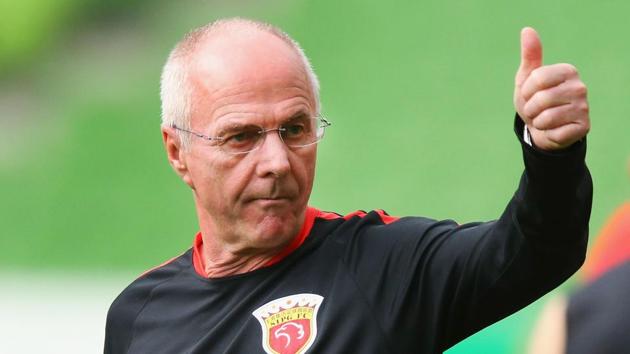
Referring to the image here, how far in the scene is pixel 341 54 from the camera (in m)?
5.03

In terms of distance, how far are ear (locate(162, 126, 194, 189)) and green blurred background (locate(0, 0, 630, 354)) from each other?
2063 millimetres

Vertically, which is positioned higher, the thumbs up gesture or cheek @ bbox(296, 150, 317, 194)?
the thumbs up gesture

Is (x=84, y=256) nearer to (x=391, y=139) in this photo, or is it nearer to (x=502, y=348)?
(x=391, y=139)

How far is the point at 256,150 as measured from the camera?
8.41ft

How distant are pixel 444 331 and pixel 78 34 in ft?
12.1

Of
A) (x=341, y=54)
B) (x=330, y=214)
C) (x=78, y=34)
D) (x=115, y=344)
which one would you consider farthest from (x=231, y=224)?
(x=78, y=34)

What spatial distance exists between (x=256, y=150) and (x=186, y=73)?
1.06ft

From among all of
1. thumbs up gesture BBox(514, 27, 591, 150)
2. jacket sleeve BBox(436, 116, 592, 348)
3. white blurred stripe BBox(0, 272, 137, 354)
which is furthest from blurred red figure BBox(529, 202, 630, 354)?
white blurred stripe BBox(0, 272, 137, 354)

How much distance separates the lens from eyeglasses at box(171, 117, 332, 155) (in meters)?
2.56

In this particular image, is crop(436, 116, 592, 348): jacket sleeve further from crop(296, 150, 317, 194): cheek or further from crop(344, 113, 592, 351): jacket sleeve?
crop(296, 150, 317, 194): cheek

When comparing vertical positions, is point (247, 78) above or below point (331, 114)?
above

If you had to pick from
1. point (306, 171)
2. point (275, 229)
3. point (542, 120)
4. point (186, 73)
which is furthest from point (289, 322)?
point (542, 120)

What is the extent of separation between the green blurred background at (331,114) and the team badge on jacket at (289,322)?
2.16 meters

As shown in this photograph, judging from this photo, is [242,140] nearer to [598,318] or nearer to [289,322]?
[289,322]
